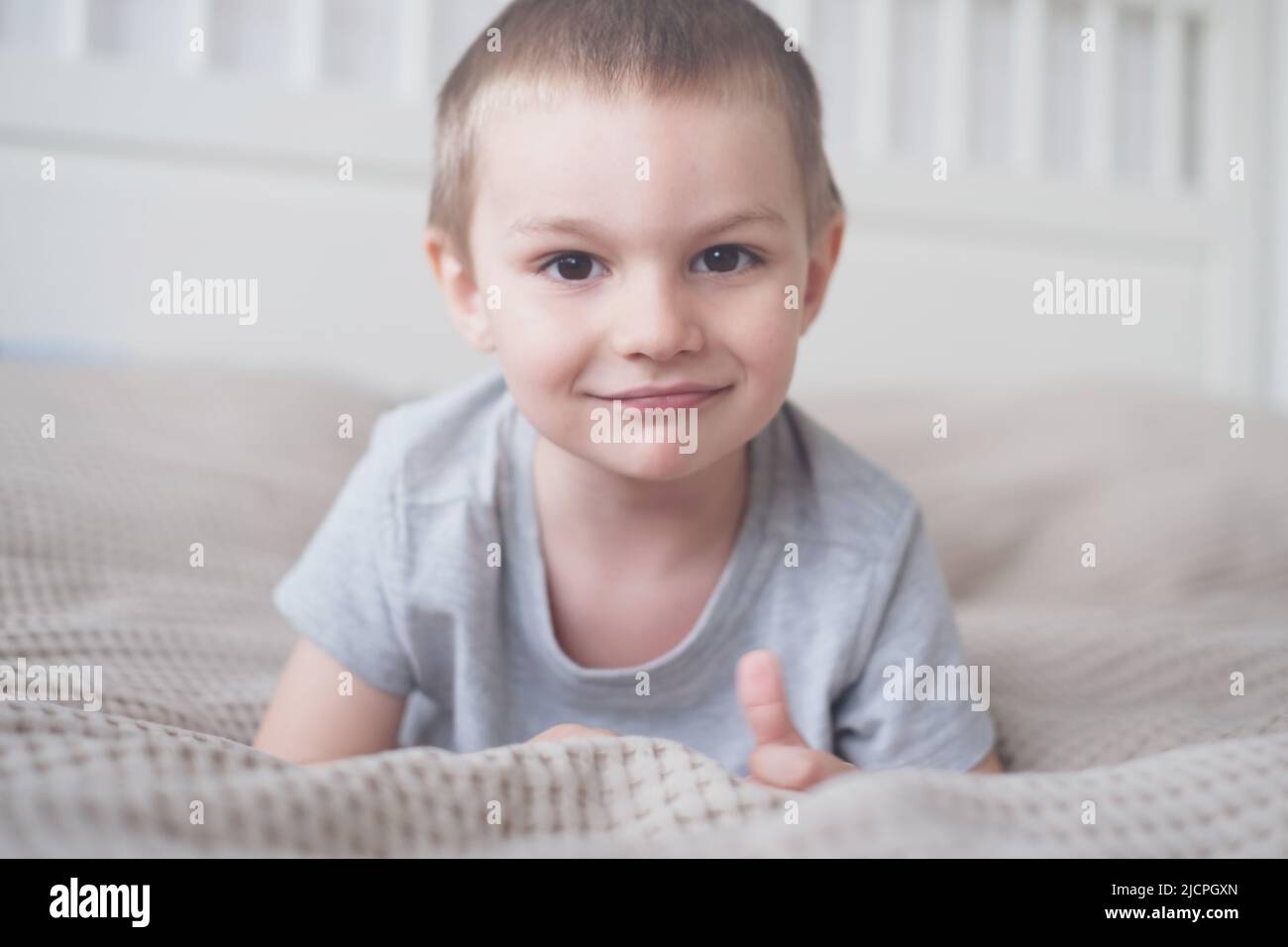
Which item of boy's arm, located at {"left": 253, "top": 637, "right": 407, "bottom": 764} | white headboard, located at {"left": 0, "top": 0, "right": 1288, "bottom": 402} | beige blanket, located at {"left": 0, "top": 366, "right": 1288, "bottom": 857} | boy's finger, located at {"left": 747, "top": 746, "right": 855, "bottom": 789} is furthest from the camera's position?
white headboard, located at {"left": 0, "top": 0, "right": 1288, "bottom": 402}

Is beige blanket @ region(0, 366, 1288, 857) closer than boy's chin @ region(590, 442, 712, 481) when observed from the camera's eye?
Yes

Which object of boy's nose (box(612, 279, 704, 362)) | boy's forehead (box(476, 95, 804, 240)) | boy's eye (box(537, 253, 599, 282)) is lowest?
boy's nose (box(612, 279, 704, 362))

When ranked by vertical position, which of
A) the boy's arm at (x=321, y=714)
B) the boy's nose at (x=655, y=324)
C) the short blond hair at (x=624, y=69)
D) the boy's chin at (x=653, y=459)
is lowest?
the boy's arm at (x=321, y=714)

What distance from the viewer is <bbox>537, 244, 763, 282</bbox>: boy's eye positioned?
2.22ft

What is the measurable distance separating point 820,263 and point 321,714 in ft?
1.55

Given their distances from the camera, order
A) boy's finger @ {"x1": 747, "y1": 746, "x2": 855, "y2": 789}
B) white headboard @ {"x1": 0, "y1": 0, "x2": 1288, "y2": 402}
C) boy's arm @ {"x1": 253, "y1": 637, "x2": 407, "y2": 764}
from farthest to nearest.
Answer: white headboard @ {"x1": 0, "y1": 0, "x2": 1288, "y2": 402}, boy's arm @ {"x1": 253, "y1": 637, "x2": 407, "y2": 764}, boy's finger @ {"x1": 747, "y1": 746, "x2": 855, "y2": 789}

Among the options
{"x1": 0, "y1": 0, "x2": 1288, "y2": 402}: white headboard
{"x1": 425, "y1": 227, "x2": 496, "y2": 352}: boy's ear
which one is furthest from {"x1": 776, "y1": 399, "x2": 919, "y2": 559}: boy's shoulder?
{"x1": 0, "y1": 0, "x2": 1288, "y2": 402}: white headboard

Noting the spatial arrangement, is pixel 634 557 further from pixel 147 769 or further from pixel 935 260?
pixel 935 260

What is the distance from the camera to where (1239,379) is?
2.18 meters

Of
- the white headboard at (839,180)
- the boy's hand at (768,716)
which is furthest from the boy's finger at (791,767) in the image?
the white headboard at (839,180)

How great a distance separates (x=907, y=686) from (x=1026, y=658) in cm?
17

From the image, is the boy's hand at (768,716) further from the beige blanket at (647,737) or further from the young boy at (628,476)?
the beige blanket at (647,737)

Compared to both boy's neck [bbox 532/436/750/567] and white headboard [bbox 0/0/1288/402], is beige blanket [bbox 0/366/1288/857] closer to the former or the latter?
boy's neck [bbox 532/436/750/567]

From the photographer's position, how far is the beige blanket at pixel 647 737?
0.41 metres
